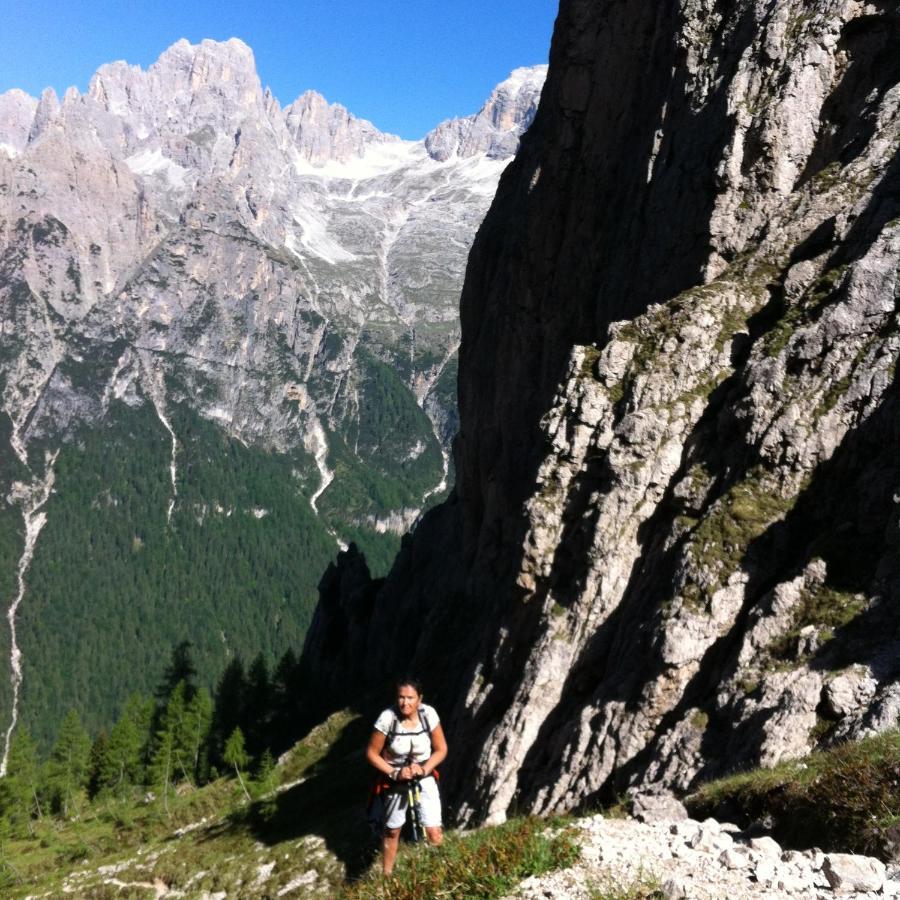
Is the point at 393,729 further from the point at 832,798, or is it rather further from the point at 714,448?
the point at 714,448

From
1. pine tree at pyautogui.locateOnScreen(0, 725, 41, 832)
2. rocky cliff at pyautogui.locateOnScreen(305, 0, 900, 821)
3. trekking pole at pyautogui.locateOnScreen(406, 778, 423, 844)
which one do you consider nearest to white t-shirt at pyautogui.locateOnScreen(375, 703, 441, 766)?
trekking pole at pyautogui.locateOnScreen(406, 778, 423, 844)

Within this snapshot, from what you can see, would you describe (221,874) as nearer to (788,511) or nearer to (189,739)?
(788,511)

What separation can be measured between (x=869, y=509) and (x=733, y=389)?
797 centimetres

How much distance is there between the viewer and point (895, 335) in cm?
2441

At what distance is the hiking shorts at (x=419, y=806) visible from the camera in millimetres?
15633

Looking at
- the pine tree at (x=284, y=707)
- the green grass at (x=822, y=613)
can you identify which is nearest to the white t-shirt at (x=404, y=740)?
the green grass at (x=822, y=613)

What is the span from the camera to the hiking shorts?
15.6m

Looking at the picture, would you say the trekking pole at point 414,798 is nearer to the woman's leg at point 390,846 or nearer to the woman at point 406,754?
the woman at point 406,754

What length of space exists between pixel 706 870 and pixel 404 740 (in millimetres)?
6336

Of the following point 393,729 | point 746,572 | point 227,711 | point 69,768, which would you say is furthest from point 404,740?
point 69,768

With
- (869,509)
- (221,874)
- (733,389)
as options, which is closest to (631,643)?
(869,509)

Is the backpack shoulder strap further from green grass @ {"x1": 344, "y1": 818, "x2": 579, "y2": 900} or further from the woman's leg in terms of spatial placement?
green grass @ {"x1": 344, "y1": 818, "x2": 579, "y2": 900}

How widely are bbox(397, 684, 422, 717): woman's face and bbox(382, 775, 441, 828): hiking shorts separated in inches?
57.4

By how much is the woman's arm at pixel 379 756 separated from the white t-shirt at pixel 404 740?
102 mm
